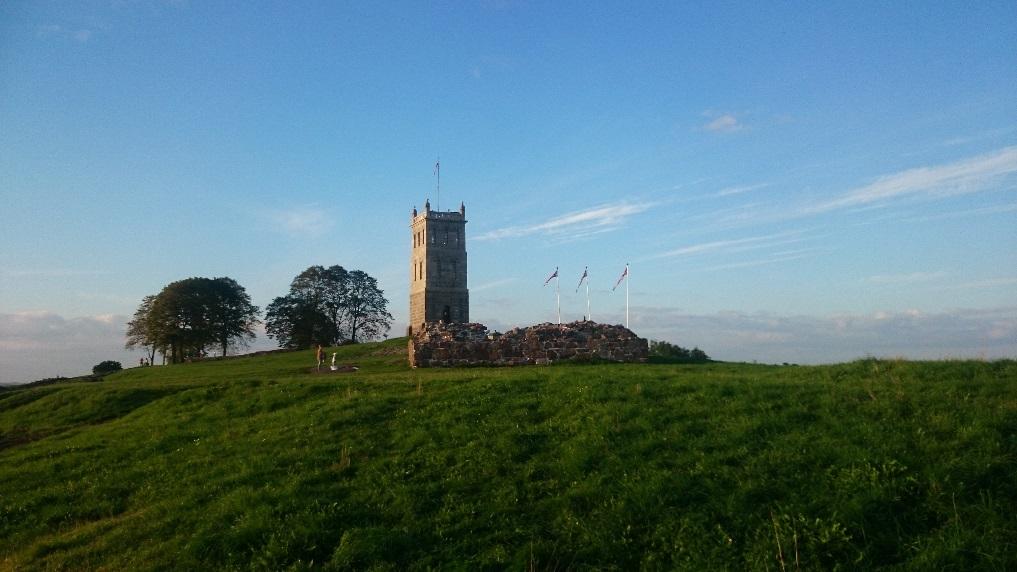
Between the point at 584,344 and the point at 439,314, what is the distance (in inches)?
1937

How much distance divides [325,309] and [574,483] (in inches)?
2704

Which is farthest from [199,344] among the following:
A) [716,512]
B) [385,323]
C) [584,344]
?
[716,512]

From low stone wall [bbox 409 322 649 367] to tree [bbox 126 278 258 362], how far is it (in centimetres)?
4396

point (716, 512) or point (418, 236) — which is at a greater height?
point (418, 236)

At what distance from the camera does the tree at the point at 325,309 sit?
242ft

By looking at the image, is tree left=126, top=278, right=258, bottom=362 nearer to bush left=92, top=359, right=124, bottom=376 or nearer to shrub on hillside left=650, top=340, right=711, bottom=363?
bush left=92, top=359, right=124, bottom=376

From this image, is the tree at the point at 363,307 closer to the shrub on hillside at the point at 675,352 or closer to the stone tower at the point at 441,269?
the stone tower at the point at 441,269

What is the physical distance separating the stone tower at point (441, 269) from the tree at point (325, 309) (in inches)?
195

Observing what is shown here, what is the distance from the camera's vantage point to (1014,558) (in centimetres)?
817

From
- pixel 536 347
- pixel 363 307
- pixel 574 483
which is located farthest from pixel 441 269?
pixel 574 483

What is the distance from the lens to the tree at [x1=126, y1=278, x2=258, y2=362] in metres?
66.9

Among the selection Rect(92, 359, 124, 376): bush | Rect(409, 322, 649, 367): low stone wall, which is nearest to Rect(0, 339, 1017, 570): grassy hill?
Rect(409, 322, 649, 367): low stone wall

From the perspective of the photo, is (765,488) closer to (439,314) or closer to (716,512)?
(716,512)

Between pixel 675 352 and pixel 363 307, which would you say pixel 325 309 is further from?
pixel 675 352
